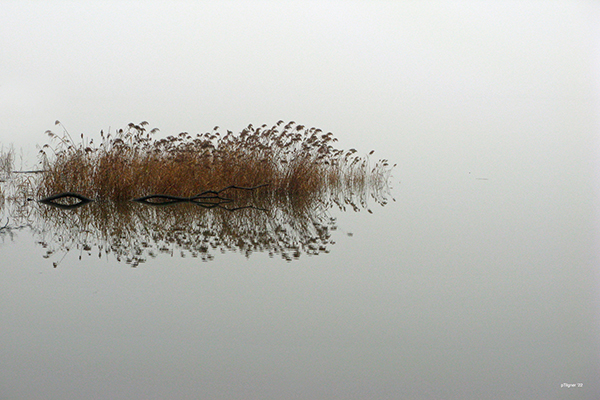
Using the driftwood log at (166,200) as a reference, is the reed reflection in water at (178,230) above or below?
below

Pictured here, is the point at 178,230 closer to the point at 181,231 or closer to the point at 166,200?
the point at 181,231

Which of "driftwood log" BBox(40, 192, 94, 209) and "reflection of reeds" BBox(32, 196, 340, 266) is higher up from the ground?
"driftwood log" BBox(40, 192, 94, 209)

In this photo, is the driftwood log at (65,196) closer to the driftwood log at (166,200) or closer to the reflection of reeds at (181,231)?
the driftwood log at (166,200)

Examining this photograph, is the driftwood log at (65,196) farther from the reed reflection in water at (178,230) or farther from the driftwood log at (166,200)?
the reed reflection in water at (178,230)

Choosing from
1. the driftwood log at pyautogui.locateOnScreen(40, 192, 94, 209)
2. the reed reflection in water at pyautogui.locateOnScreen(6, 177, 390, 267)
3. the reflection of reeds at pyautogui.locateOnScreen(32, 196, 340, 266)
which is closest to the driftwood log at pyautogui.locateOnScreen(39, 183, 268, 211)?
the driftwood log at pyautogui.locateOnScreen(40, 192, 94, 209)

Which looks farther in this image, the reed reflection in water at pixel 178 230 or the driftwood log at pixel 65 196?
the driftwood log at pixel 65 196

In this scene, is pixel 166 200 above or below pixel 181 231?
above

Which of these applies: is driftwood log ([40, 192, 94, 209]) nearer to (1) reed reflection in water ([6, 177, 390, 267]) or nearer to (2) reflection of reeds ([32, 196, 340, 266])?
Answer: (1) reed reflection in water ([6, 177, 390, 267])

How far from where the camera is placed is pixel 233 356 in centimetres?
139

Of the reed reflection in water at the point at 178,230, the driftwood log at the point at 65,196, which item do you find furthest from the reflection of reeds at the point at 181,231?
the driftwood log at the point at 65,196

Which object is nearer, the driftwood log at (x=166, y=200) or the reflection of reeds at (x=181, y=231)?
the reflection of reeds at (x=181, y=231)

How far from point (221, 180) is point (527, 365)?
19.9 feet

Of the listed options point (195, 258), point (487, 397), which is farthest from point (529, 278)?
point (195, 258)

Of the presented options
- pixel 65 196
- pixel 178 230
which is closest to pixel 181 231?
pixel 178 230
